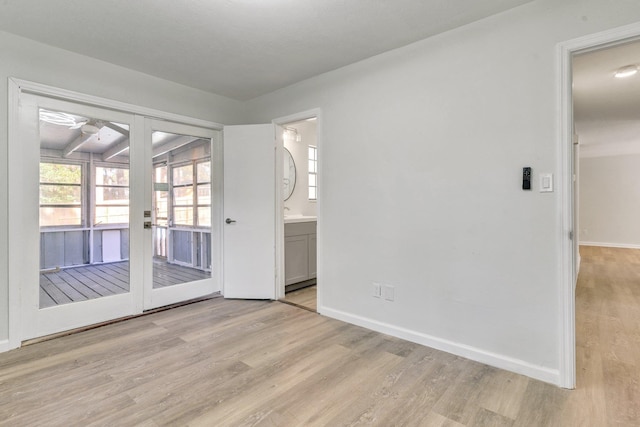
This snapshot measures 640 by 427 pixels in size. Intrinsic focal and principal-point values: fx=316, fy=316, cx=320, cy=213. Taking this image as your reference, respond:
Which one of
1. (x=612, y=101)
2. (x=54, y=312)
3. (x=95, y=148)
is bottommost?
(x=54, y=312)

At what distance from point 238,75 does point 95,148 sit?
1.55 meters

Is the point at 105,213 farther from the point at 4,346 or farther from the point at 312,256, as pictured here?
the point at 312,256

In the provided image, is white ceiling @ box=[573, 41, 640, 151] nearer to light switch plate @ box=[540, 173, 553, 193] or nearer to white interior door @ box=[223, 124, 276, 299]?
light switch plate @ box=[540, 173, 553, 193]

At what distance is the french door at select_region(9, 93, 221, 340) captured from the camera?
103 inches

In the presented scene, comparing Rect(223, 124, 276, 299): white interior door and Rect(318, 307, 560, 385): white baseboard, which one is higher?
Rect(223, 124, 276, 299): white interior door

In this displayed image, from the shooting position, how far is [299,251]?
13.9ft

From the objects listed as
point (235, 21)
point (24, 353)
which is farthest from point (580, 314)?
point (24, 353)

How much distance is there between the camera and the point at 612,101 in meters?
3.92

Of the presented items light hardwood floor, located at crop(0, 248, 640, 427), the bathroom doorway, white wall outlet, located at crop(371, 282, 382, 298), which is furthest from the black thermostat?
the bathroom doorway

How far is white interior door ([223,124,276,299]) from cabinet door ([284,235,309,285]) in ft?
1.20

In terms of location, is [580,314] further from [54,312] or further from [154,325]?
[54,312]

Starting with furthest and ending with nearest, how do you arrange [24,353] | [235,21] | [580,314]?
[580,314]
[24,353]
[235,21]

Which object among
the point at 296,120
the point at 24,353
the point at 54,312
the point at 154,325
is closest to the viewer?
the point at 24,353

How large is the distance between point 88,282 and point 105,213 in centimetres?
67
